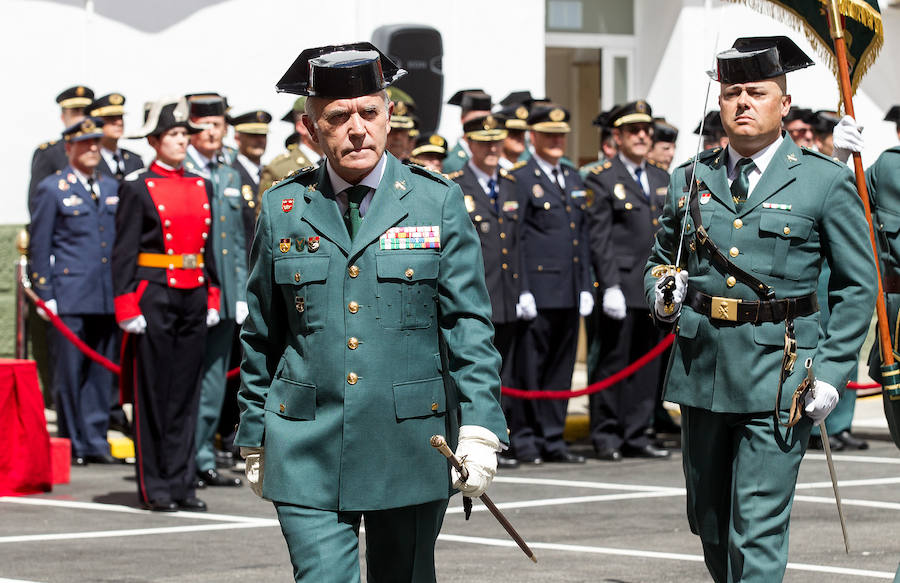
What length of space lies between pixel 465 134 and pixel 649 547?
178 inches

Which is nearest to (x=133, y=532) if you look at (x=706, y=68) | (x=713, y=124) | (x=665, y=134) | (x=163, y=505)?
(x=163, y=505)

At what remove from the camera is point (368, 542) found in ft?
16.9

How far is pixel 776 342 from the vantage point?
6.10 metres

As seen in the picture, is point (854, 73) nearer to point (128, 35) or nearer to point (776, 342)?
point (776, 342)

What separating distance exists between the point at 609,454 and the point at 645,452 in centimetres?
29

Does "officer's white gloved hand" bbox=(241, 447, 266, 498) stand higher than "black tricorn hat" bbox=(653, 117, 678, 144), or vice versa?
"officer's white gloved hand" bbox=(241, 447, 266, 498)

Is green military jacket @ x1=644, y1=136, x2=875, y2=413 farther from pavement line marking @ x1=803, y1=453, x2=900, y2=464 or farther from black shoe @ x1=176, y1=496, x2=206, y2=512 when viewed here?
pavement line marking @ x1=803, y1=453, x2=900, y2=464

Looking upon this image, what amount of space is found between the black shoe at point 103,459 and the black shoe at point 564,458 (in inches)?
111

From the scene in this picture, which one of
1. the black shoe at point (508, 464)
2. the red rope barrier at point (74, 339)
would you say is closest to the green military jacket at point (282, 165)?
the red rope barrier at point (74, 339)

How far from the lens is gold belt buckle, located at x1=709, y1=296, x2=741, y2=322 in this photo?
20.2 ft

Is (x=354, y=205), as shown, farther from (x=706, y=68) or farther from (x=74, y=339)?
(x=706, y=68)

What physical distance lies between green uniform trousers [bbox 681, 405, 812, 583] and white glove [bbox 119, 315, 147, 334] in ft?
13.7

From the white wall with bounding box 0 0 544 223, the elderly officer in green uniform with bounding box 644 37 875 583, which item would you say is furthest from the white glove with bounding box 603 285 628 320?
the elderly officer in green uniform with bounding box 644 37 875 583

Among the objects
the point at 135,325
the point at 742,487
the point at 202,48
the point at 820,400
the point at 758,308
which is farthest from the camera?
the point at 202,48
